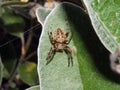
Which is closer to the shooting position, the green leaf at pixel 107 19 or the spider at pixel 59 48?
the green leaf at pixel 107 19

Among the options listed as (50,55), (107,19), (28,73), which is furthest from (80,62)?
(28,73)

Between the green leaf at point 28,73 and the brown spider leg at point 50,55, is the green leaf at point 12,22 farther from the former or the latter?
the brown spider leg at point 50,55

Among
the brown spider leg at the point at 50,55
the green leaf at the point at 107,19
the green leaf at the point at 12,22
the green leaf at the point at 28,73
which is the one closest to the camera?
the green leaf at the point at 107,19

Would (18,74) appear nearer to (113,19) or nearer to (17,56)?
(17,56)

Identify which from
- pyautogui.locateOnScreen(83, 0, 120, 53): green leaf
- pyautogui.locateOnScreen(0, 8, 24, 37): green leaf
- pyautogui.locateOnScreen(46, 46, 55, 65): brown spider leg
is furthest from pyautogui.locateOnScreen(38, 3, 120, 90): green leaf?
pyautogui.locateOnScreen(0, 8, 24, 37): green leaf

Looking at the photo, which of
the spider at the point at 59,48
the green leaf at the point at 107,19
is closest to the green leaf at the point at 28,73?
the spider at the point at 59,48

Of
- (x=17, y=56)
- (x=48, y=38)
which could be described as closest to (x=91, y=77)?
(x=48, y=38)
